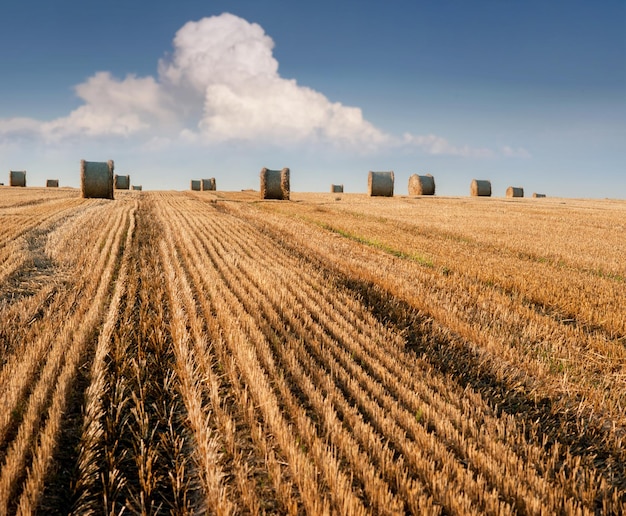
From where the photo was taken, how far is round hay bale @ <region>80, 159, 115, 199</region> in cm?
2373

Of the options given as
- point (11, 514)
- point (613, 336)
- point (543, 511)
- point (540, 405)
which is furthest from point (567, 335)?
point (11, 514)

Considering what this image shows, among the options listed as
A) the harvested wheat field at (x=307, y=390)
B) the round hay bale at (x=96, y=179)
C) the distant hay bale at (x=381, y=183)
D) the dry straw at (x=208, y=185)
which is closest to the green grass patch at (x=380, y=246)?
the harvested wheat field at (x=307, y=390)

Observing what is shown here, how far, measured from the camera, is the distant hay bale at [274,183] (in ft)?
90.9

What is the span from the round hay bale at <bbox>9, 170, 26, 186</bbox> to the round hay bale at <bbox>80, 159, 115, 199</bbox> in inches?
1043

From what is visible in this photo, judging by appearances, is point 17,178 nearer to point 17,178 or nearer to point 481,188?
point 17,178

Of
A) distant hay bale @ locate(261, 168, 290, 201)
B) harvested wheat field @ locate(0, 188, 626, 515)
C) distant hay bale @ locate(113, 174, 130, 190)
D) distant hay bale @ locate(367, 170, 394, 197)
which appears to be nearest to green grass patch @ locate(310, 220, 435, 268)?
harvested wheat field @ locate(0, 188, 626, 515)

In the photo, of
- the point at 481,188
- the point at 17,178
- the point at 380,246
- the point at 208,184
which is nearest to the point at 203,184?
the point at 208,184

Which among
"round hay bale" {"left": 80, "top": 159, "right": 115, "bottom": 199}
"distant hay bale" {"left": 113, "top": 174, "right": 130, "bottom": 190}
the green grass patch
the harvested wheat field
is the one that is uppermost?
"distant hay bale" {"left": 113, "top": 174, "right": 130, "bottom": 190}

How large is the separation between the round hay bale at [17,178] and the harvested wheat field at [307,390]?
45.6m

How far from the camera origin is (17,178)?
43656 mm

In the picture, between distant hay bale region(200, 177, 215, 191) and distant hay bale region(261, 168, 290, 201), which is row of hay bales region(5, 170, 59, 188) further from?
distant hay bale region(261, 168, 290, 201)

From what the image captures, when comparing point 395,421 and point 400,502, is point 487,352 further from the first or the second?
point 400,502

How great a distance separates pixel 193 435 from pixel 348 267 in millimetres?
5334

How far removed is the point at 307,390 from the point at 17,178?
52.3 metres
